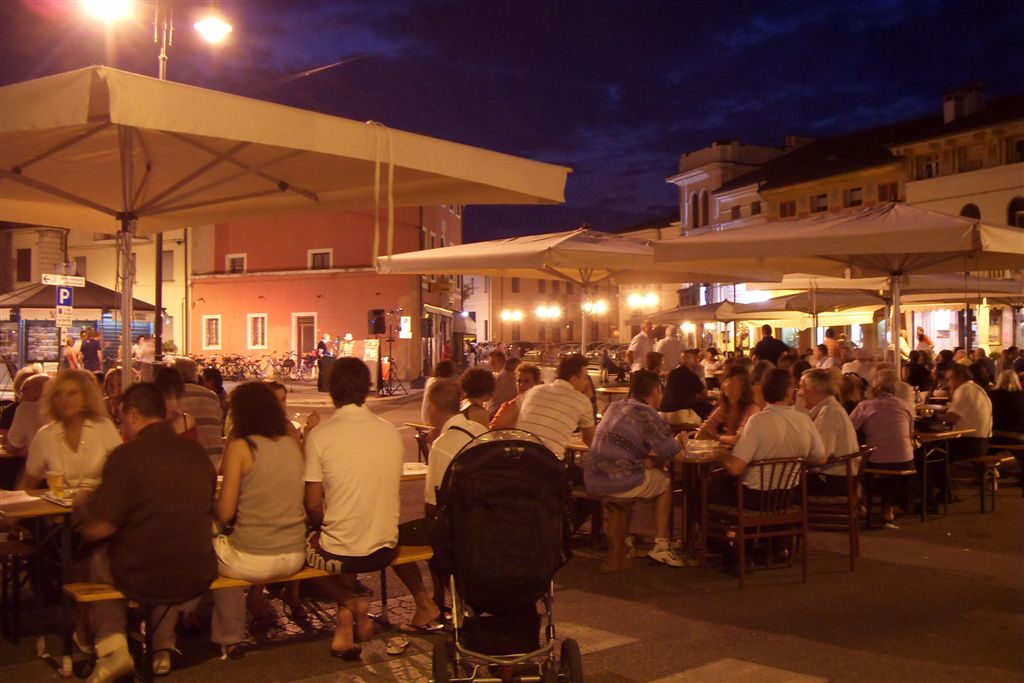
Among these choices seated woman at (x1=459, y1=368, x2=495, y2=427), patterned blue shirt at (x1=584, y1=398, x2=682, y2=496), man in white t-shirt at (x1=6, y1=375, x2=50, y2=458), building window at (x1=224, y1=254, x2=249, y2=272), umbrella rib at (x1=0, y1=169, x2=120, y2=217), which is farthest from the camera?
building window at (x1=224, y1=254, x2=249, y2=272)

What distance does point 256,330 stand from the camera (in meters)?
39.6

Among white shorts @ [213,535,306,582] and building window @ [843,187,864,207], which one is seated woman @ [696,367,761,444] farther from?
building window @ [843,187,864,207]

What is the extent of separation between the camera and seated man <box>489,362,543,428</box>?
7.16 metres

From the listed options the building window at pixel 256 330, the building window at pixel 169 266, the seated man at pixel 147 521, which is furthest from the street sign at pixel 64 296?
the building window at pixel 169 266

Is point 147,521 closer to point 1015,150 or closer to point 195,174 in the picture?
point 195,174

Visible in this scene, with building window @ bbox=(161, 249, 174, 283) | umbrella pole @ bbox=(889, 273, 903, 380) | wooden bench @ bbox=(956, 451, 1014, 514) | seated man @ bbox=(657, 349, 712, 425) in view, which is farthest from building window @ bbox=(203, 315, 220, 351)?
wooden bench @ bbox=(956, 451, 1014, 514)

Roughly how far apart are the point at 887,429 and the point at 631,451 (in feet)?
9.81

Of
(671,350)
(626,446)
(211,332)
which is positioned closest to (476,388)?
(626,446)

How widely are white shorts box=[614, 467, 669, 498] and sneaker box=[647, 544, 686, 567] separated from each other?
0.47 metres

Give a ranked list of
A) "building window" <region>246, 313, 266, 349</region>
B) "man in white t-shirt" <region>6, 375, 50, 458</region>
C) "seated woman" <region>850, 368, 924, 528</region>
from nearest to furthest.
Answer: "man in white t-shirt" <region>6, 375, 50, 458</region>, "seated woman" <region>850, 368, 924, 528</region>, "building window" <region>246, 313, 266, 349</region>

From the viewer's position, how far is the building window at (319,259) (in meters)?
38.4

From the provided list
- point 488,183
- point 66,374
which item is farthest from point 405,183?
point 66,374

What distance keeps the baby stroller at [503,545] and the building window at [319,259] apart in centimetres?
3515

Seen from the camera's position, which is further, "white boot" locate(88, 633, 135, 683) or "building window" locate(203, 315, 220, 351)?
"building window" locate(203, 315, 220, 351)
